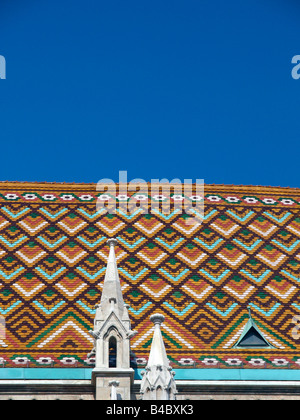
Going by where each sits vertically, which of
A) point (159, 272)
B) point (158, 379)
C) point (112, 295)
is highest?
point (159, 272)

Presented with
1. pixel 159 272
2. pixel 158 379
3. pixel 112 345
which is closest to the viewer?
pixel 158 379

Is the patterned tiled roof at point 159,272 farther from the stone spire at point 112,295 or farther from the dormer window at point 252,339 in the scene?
the stone spire at point 112,295

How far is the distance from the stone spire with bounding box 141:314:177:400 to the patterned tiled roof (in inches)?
56.0

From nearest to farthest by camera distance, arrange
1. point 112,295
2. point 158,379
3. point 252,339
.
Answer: point 158,379
point 112,295
point 252,339

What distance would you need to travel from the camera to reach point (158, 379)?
1447 cm

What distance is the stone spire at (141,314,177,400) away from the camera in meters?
14.4

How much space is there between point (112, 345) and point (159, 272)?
113 inches

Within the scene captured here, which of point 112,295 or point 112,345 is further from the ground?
point 112,295

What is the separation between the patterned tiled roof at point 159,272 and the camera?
1669 cm

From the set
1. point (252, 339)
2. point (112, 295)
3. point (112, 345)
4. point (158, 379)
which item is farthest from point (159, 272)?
point (158, 379)

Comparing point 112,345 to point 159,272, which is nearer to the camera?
point 112,345

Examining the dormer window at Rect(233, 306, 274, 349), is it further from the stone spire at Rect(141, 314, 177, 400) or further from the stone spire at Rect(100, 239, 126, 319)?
the stone spire at Rect(141, 314, 177, 400)

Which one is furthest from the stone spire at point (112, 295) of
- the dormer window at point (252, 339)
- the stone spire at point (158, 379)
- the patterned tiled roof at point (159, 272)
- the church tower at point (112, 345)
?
the dormer window at point (252, 339)

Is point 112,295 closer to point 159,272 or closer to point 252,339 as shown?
point 252,339
